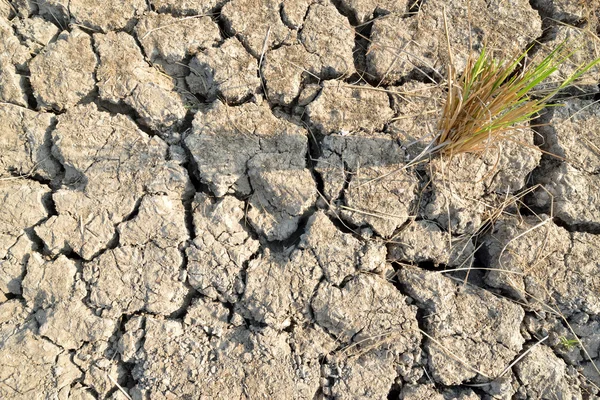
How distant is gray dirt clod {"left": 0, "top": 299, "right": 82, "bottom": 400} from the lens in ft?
5.70

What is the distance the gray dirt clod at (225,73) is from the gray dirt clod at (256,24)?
51 millimetres

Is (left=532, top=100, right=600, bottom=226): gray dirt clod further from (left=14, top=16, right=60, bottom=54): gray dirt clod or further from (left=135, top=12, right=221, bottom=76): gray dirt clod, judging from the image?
(left=14, top=16, right=60, bottom=54): gray dirt clod

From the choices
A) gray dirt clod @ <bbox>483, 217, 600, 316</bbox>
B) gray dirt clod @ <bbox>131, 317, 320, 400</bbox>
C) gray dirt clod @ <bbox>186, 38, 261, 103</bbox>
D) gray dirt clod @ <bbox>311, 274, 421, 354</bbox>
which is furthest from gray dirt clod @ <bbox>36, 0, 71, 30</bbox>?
gray dirt clod @ <bbox>483, 217, 600, 316</bbox>

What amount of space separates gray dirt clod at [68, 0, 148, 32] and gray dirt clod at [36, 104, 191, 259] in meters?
0.40

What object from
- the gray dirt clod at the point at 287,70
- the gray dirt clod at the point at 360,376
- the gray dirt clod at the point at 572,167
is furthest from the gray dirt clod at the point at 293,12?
the gray dirt clod at the point at 360,376

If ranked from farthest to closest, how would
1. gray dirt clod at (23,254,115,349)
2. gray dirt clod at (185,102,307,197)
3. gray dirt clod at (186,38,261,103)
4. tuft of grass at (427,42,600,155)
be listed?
gray dirt clod at (186,38,261,103) < gray dirt clod at (185,102,307,197) < gray dirt clod at (23,254,115,349) < tuft of grass at (427,42,600,155)

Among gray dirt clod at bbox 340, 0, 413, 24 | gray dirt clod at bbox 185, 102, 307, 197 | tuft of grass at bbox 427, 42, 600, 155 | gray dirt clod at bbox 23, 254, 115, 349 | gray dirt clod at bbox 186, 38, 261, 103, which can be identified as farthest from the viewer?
gray dirt clod at bbox 340, 0, 413, 24

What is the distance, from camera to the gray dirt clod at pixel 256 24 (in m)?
2.05

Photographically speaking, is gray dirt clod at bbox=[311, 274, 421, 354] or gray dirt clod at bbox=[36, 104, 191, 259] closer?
gray dirt clod at bbox=[311, 274, 421, 354]

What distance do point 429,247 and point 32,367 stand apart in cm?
171

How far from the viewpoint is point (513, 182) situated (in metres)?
1.96

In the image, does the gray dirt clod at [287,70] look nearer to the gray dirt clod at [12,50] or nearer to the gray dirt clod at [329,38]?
the gray dirt clod at [329,38]

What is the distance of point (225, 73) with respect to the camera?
1998mm

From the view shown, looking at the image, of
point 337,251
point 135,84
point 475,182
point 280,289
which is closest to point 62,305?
point 280,289
